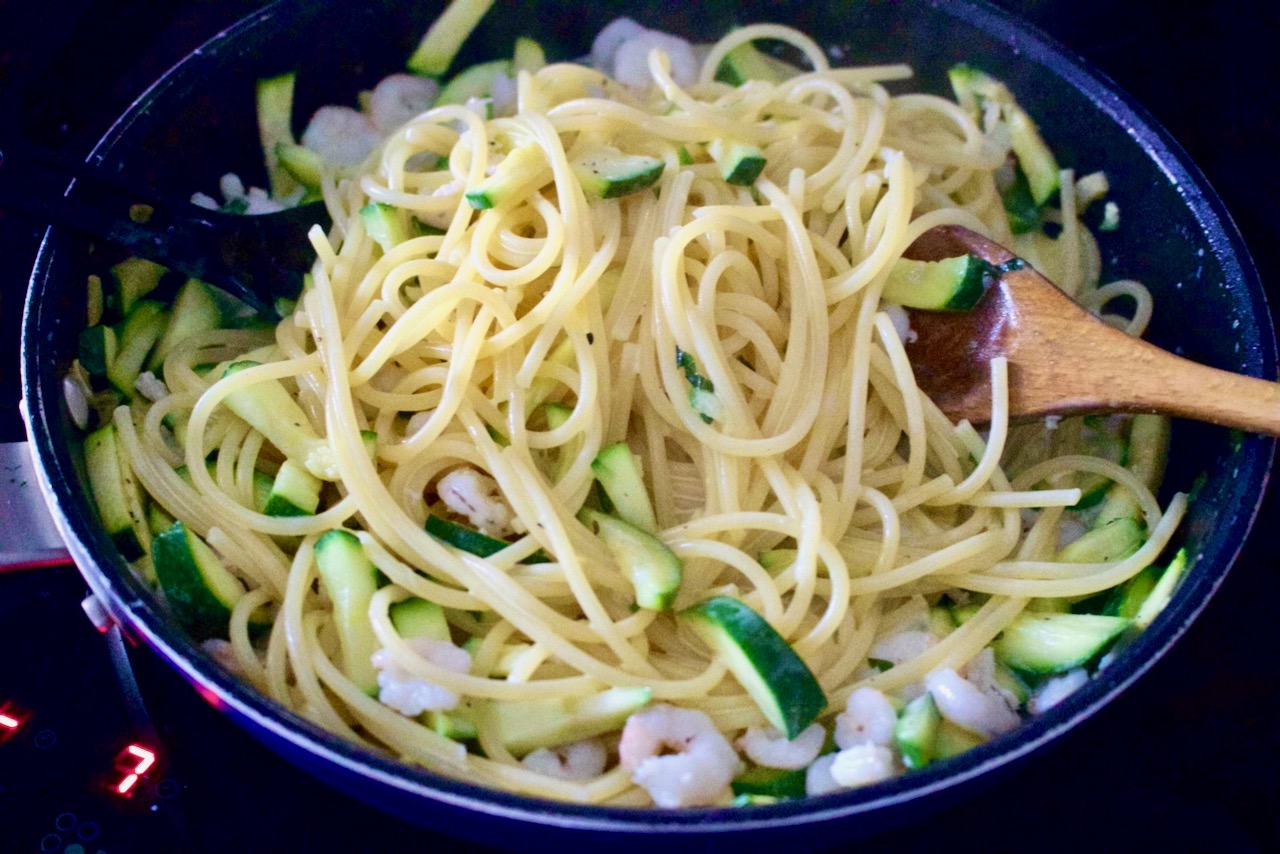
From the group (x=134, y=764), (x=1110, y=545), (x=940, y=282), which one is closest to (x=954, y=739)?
(x=1110, y=545)

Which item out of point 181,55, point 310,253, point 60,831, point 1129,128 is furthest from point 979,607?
point 181,55

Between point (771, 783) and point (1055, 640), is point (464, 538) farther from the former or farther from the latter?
point (1055, 640)

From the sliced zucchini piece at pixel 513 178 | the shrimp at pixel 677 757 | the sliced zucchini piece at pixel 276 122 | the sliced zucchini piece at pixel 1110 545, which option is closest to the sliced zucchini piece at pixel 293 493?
the sliced zucchini piece at pixel 513 178

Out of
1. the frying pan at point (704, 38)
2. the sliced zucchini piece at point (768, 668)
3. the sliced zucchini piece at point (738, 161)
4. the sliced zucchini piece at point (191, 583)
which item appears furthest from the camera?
the sliced zucchini piece at point (738, 161)

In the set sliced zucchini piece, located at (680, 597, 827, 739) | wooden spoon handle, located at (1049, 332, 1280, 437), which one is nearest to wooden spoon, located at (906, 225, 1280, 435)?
wooden spoon handle, located at (1049, 332, 1280, 437)

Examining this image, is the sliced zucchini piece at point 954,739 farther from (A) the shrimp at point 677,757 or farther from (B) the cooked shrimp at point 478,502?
(B) the cooked shrimp at point 478,502

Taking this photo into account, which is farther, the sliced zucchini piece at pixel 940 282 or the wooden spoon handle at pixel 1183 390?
the sliced zucchini piece at pixel 940 282

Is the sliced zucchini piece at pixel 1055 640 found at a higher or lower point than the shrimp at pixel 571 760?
higher
